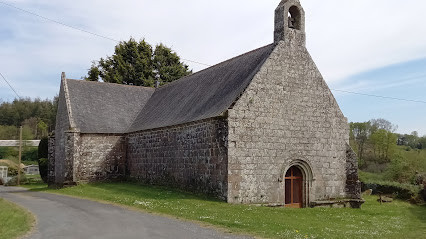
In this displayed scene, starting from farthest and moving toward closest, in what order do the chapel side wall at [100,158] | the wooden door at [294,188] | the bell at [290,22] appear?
the chapel side wall at [100,158]
the bell at [290,22]
the wooden door at [294,188]

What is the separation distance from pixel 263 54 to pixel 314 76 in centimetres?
268

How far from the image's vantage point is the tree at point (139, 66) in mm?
40719

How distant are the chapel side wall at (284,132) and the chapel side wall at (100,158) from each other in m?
12.5

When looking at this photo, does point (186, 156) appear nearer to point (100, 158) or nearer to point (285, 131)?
point (285, 131)

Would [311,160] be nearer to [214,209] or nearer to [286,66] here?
[286,66]

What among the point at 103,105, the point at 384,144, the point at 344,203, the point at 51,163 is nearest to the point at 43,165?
the point at 51,163

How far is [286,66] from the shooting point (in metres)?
17.4

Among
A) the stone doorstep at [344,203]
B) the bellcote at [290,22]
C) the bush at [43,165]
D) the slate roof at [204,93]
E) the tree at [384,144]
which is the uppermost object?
the bellcote at [290,22]

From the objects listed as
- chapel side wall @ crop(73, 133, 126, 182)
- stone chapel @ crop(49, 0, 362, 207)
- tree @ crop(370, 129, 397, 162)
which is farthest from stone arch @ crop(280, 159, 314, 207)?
tree @ crop(370, 129, 397, 162)

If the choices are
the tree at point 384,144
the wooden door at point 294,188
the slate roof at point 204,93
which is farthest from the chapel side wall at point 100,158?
the tree at point 384,144

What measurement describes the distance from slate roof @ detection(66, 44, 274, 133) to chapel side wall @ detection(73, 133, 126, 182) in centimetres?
59

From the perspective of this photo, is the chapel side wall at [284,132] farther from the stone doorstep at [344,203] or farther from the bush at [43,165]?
the bush at [43,165]

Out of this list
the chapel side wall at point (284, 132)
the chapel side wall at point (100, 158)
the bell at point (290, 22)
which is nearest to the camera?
the chapel side wall at point (284, 132)

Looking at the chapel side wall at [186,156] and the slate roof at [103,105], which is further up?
the slate roof at [103,105]
